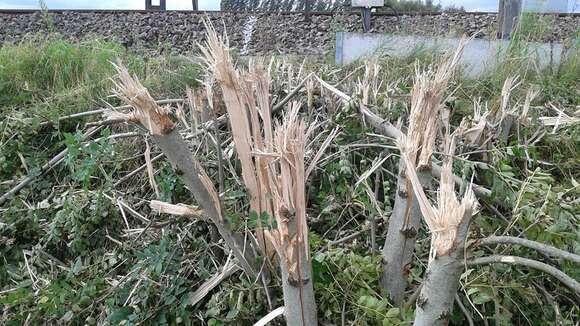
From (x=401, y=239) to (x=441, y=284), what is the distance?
538 mm

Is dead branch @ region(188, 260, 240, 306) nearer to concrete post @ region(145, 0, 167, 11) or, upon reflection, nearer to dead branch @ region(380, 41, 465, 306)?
dead branch @ region(380, 41, 465, 306)

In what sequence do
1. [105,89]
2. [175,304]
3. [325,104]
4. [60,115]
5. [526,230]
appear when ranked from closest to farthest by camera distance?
[526,230], [175,304], [325,104], [60,115], [105,89]

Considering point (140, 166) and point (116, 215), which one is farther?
point (140, 166)

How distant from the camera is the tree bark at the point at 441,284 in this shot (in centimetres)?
150

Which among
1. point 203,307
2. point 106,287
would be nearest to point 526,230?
point 203,307

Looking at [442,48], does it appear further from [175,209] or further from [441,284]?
[441,284]

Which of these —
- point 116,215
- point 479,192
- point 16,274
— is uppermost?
point 479,192

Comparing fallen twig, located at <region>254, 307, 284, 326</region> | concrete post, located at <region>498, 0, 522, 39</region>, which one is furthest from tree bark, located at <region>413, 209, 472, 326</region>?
concrete post, located at <region>498, 0, 522, 39</region>

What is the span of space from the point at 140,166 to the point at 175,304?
1227mm

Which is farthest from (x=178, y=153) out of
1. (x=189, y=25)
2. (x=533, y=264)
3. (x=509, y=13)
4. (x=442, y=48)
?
(x=189, y=25)

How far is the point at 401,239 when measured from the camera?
6.93 feet

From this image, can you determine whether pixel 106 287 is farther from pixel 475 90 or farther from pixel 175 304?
pixel 475 90

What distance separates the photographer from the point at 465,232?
58.4 inches

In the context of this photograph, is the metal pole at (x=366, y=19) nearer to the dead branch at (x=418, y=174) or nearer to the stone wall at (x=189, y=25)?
the stone wall at (x=189, y=25)
